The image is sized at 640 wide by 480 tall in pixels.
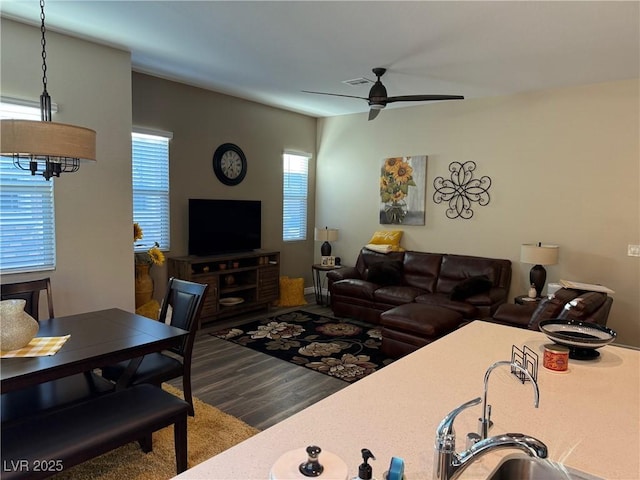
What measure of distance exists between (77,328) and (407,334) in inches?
112

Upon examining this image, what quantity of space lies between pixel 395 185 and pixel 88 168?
407 cm

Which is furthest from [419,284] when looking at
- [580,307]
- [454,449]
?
[454,449]

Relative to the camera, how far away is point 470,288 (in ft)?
16.1

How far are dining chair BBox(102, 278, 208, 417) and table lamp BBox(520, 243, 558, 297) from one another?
360 cm

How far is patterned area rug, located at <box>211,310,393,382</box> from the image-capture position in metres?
4.07

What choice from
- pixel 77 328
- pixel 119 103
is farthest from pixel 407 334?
pixel 119 103

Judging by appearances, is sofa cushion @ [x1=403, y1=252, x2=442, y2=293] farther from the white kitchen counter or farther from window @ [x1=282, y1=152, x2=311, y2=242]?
the white kitchen counter

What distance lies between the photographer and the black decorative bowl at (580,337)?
1807mm

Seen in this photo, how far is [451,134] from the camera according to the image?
5738mm

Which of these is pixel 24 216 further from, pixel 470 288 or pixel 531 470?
pixel 470 288

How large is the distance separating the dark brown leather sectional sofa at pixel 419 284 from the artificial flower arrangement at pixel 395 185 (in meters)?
0.66

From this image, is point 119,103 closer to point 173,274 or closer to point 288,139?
point 173,274

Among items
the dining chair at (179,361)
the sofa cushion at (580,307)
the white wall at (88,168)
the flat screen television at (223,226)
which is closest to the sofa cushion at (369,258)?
the flat screen television at (223,226)

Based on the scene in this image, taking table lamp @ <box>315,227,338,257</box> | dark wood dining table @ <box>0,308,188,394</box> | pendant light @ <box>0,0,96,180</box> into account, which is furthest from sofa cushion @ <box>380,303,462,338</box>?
pendant light @ <box>0,0,96,180</box>
